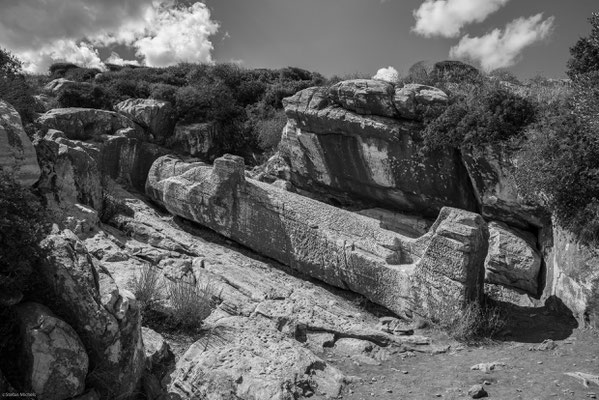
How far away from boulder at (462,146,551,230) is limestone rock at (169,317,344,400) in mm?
6347

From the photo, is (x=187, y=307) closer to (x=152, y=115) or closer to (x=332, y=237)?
(x=332, y=237)

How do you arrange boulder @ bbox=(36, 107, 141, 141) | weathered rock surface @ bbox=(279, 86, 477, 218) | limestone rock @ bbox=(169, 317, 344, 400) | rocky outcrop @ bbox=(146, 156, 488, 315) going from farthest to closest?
boulder @ bbox=(36, 107, 141, 141) → weathered rock surface @ bbox=(279, 86, 477, 218) → rocky outcrop @ bbox=(146, 156, 488, 315) → limestone rock @ bbox=(169, 317, 344, 400)

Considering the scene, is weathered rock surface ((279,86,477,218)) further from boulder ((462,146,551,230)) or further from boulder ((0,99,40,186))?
boulder ((0,99,40,186))

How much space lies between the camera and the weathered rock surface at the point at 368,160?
438 inches

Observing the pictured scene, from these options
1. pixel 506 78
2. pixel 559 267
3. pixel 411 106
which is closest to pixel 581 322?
pixel 559 267

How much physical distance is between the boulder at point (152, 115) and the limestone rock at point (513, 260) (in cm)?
1165

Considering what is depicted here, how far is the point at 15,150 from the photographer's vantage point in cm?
768

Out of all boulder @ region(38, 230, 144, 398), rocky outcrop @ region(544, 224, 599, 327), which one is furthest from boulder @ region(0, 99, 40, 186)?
rocky outcrop @ region(544, 224, 599, 327)

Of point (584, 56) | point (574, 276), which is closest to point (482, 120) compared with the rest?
point (584, 56)

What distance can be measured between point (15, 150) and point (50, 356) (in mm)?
4973

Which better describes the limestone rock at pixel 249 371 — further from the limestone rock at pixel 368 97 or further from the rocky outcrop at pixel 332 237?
the limestone rock at pixel 368 97

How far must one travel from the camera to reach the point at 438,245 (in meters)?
8.48

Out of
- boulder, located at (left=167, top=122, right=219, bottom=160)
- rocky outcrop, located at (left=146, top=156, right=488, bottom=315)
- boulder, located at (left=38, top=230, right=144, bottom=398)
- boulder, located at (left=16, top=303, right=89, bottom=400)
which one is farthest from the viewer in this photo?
boulder, located at (left=167, top=122, right=219, bottom=160)

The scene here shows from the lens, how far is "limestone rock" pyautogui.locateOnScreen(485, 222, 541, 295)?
380 inches
